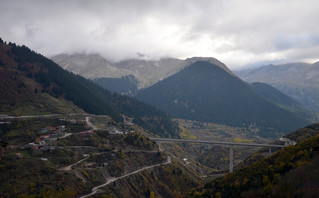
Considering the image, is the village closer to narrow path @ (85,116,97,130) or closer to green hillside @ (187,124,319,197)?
narrow path @ (85,116,97,130)

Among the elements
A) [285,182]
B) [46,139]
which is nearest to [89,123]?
[46,139]

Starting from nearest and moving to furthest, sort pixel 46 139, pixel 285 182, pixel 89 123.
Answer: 1. pixel 285 182
2. pixel 46 139
3. pixel 89 123

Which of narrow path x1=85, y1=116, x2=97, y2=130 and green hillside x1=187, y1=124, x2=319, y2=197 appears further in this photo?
narrow path x1=85, y1=116, x2=97, y2=130

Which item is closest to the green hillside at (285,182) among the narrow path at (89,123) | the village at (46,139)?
the village at (46,139)

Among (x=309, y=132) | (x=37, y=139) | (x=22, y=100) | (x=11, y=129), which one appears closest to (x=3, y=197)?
(x=37, y=139)

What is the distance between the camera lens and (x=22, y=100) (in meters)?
180

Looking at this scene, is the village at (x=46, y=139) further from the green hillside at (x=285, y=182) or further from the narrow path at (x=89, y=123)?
the green hillside at (x=285, y=182)

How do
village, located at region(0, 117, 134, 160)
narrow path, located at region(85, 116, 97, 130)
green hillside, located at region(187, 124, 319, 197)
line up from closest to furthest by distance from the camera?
green hillside, located at region(187, 124, 319, 197) → village, located at region(0, 117, 134, 160) → narrow path, located at region(85, 116, 97, 130)

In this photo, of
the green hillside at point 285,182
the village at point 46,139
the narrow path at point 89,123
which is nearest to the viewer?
the green hillside at point 285,182

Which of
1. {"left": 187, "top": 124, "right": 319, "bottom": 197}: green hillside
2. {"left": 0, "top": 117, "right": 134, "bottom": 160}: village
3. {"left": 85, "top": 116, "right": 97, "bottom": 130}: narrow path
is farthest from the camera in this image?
{"left": 85, "top": 116, "right": 97, "bottom": 130}: narrow path

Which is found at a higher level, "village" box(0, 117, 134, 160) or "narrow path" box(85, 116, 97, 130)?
"narrow path" box(85, 116, 97, 130)

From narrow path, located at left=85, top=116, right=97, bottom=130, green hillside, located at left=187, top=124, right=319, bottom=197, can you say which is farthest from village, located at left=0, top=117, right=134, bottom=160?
green hillside, located at left=187, top=124, right=319, bottom=197

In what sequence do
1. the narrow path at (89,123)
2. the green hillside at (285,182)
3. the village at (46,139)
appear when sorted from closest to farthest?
the green hillside at (285,182), the village at (46,139), the narrow path at (89,123)

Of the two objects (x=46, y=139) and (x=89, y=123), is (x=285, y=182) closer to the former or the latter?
(x=46, y=139)
